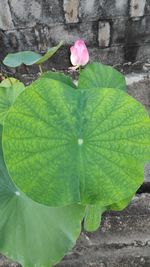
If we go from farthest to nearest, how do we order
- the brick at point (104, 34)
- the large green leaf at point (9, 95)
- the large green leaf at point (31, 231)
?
the brick at point (104, 34), the large green leaf at point (9, 95), the large green leaf at point (31, 231)

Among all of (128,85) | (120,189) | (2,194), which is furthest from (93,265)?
(128,85)

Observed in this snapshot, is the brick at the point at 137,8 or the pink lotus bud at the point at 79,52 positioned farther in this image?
the brick at the point at 137,8

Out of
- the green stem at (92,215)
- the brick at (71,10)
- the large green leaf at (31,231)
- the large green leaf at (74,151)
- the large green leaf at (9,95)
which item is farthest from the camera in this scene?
the brick at (71,10)

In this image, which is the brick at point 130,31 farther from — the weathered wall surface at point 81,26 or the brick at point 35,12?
the brick at point 35,12

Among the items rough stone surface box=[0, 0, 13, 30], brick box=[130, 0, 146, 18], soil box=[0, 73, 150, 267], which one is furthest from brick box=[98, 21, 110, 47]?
soil box=[0, 73, 150, 267]

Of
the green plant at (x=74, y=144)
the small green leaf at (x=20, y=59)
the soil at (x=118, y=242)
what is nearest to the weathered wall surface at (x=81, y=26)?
the small green leaf at (x=20, y=59)

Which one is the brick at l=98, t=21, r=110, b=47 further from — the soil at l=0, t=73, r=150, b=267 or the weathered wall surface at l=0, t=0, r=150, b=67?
the soil at l=0, t=73, r=150, b=267
